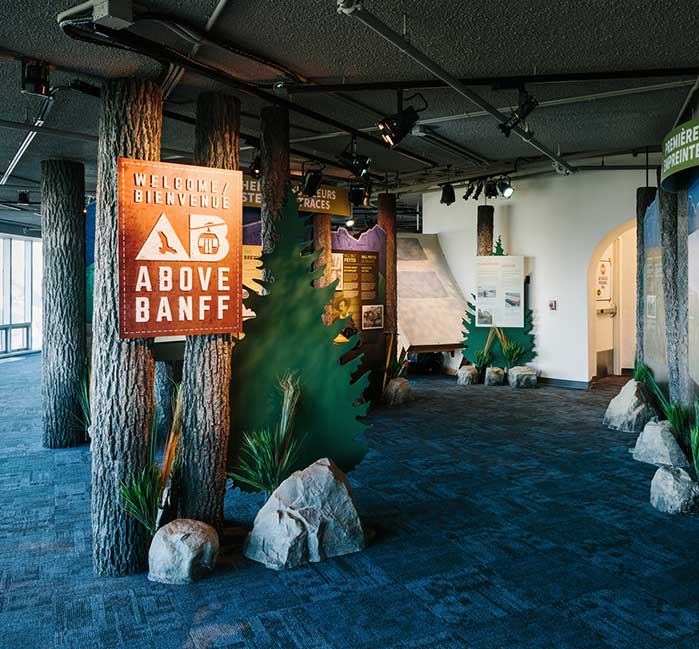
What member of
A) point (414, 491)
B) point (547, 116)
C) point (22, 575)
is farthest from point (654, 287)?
point (22, 575)

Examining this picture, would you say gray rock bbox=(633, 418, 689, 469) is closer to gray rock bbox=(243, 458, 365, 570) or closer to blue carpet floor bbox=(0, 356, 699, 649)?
blue carpet floor bbox=(0, 356, 699, 649)

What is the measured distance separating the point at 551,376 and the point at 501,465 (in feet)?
16.1

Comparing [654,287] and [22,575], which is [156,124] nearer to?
[22,575]

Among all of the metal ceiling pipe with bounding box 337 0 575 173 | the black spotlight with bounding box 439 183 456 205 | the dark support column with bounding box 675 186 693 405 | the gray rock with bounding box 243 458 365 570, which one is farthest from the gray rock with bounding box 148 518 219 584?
the black spotlight with bounding box 439 183 456 205

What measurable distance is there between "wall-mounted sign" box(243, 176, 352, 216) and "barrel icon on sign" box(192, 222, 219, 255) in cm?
305

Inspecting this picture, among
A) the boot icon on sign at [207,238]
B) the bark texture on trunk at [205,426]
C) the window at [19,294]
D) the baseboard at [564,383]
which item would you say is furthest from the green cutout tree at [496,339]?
the window at [19,294]

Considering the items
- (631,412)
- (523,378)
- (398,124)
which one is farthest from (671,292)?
(523,378)

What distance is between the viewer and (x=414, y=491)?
5.18 metres

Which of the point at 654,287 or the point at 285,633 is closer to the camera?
the point at 285,633

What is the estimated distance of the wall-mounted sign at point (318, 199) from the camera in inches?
276

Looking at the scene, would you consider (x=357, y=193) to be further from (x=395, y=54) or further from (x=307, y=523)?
(x=307, y=523)

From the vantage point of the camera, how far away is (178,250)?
3.84 metres

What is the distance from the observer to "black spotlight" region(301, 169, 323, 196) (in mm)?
7117

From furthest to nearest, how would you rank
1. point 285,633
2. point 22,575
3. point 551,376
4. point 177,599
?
point 551,376 < point 22,575 < point 177,599 < point 285,633
